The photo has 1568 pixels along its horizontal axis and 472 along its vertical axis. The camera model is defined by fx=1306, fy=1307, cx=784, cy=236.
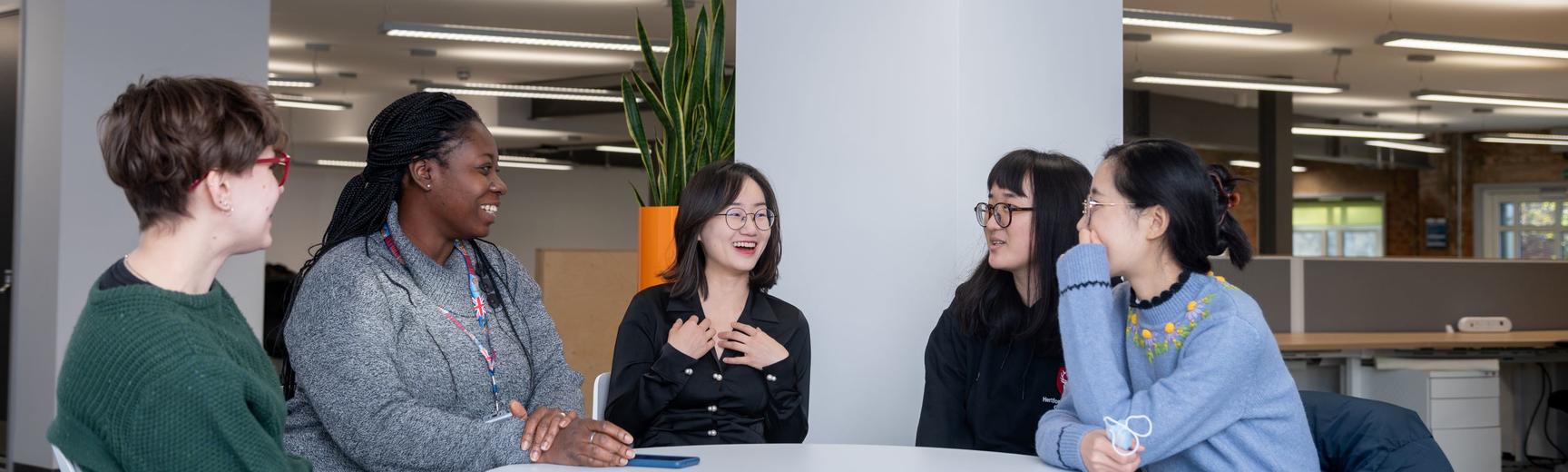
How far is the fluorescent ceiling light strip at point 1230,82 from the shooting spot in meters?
9.37

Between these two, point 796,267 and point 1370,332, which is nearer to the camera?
point 796,267

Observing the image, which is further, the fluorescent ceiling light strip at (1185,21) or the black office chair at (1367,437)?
the fluorescent ceiling light strip at (1185,21)

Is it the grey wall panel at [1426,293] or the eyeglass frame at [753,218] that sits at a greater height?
the eyeglass frame at [753,218]

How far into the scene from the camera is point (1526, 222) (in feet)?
54.1

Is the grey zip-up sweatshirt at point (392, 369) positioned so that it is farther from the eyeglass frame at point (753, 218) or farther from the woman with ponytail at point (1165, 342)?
the woman with ponytail at point (1165, 342)

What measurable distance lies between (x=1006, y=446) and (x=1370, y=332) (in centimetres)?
503

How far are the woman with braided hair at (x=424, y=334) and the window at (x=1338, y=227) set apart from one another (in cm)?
1782

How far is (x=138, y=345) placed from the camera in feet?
4.44

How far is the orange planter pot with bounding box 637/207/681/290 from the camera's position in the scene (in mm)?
3658

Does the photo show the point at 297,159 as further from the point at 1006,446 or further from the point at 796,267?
the point at 1006,446

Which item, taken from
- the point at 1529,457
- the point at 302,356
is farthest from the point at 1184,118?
the point at 302,356

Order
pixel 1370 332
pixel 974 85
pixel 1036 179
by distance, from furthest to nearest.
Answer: pixel 1370 332
pixel 974 85
pixel 1036 179

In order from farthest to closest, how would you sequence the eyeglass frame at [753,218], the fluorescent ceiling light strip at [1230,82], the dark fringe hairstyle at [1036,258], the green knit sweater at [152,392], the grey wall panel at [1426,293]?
the fluorescent ceiling light strip at [1230,82] → the grey wall panel at [1426,293] → the eyeglass frame at [753,218] → the dark fringe hairstyle at [1036,258] → the green knit sweater at [152,392]

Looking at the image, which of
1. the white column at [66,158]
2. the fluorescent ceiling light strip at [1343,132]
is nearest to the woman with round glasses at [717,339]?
the white column at [66,158]
